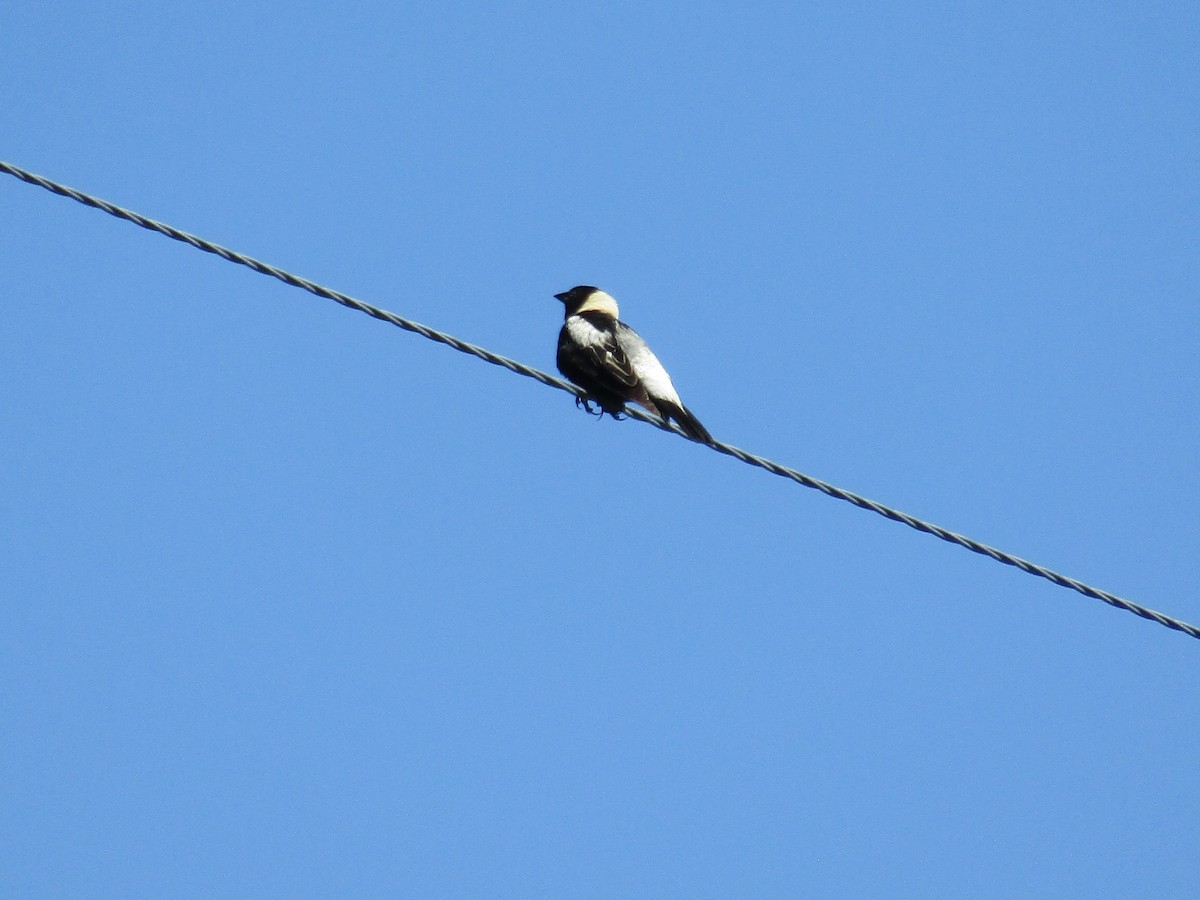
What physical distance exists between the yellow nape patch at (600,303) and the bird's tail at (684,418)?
7.76 ft

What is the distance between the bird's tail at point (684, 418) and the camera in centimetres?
627

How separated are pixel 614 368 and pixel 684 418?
813mm

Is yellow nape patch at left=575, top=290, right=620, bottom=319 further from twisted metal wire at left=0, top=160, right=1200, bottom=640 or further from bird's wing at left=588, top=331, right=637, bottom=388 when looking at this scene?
twisted metal wire at left=0, top=160, right=1200, bottom=640

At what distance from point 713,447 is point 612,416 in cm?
266

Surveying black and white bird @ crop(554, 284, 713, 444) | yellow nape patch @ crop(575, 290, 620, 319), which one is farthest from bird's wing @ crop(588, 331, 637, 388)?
yellow nape patch @ crop(575, 290, 620, 319)

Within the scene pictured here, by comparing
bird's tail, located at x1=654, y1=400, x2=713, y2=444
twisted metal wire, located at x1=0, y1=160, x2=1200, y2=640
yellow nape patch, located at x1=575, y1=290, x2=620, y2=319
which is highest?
yellow nape patch, located at x1=575, y1=290, x2=620, y2=319

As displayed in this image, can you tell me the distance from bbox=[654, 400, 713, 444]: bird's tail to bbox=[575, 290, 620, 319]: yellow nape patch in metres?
2.37

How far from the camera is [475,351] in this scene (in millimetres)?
4488

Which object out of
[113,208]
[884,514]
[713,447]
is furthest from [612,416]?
[113,208]

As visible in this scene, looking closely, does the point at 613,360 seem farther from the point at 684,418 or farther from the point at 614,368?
the point at 684,418

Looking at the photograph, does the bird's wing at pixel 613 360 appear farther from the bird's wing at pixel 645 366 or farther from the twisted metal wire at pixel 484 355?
the twisted metal wire at pixel 484 355

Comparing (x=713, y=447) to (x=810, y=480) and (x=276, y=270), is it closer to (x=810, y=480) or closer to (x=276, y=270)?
(x=810, y=480)

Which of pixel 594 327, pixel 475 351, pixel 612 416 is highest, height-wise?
pixel 594 327

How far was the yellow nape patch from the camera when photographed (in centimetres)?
931
